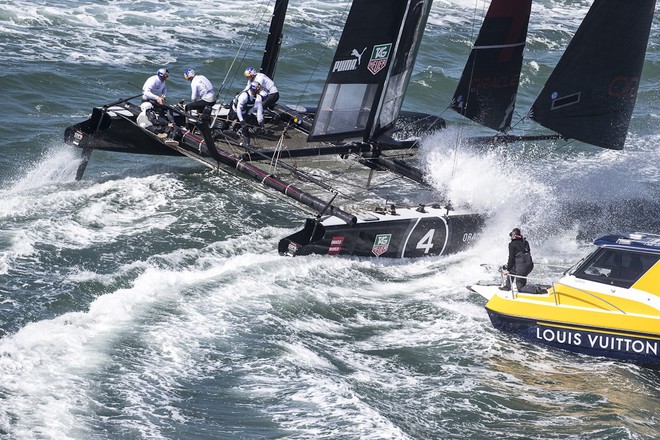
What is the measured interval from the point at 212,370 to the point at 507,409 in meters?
2.95

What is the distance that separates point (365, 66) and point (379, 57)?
9.3 inches

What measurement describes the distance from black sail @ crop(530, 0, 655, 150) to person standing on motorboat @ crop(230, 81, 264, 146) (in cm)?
431

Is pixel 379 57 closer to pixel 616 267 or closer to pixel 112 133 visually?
pixel 112 133

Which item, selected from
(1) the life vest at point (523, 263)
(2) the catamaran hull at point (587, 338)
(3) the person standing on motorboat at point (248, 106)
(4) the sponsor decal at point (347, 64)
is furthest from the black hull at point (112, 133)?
(2) the catamaran hull at point (587, 338)

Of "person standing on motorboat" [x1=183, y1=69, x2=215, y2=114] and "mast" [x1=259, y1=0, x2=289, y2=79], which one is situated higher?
"mast" [x1=259, y1=0, x2=289, y2=79]

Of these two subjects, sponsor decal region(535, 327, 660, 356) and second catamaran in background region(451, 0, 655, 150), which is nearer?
sponsor decal region(535, 327, 660, 356)

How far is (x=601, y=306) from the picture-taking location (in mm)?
11430

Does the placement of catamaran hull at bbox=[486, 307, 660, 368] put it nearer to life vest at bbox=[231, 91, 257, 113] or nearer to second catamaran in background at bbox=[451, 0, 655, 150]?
second catamaran in background at bbox=[451, 0, 655, 150]

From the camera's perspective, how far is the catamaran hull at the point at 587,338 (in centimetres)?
1115

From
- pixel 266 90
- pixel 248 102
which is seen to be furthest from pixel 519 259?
pixel 266 90

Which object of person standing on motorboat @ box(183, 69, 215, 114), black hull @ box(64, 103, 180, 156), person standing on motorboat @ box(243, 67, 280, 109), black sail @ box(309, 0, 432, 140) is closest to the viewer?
black sail @ box(309, 0, 432, 140)

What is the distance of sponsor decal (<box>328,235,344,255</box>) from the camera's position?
535 inches

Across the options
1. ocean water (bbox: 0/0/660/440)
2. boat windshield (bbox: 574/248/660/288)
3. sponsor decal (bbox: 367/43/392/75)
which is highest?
sponsor decal (bbox: 367/43/392/75)

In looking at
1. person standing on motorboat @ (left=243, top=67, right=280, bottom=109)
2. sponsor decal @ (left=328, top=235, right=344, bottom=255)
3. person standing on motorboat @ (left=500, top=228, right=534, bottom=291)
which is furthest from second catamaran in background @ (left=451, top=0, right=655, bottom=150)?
person standing on motorboat @ (left=500, top=228, right=534, bottom=291)
